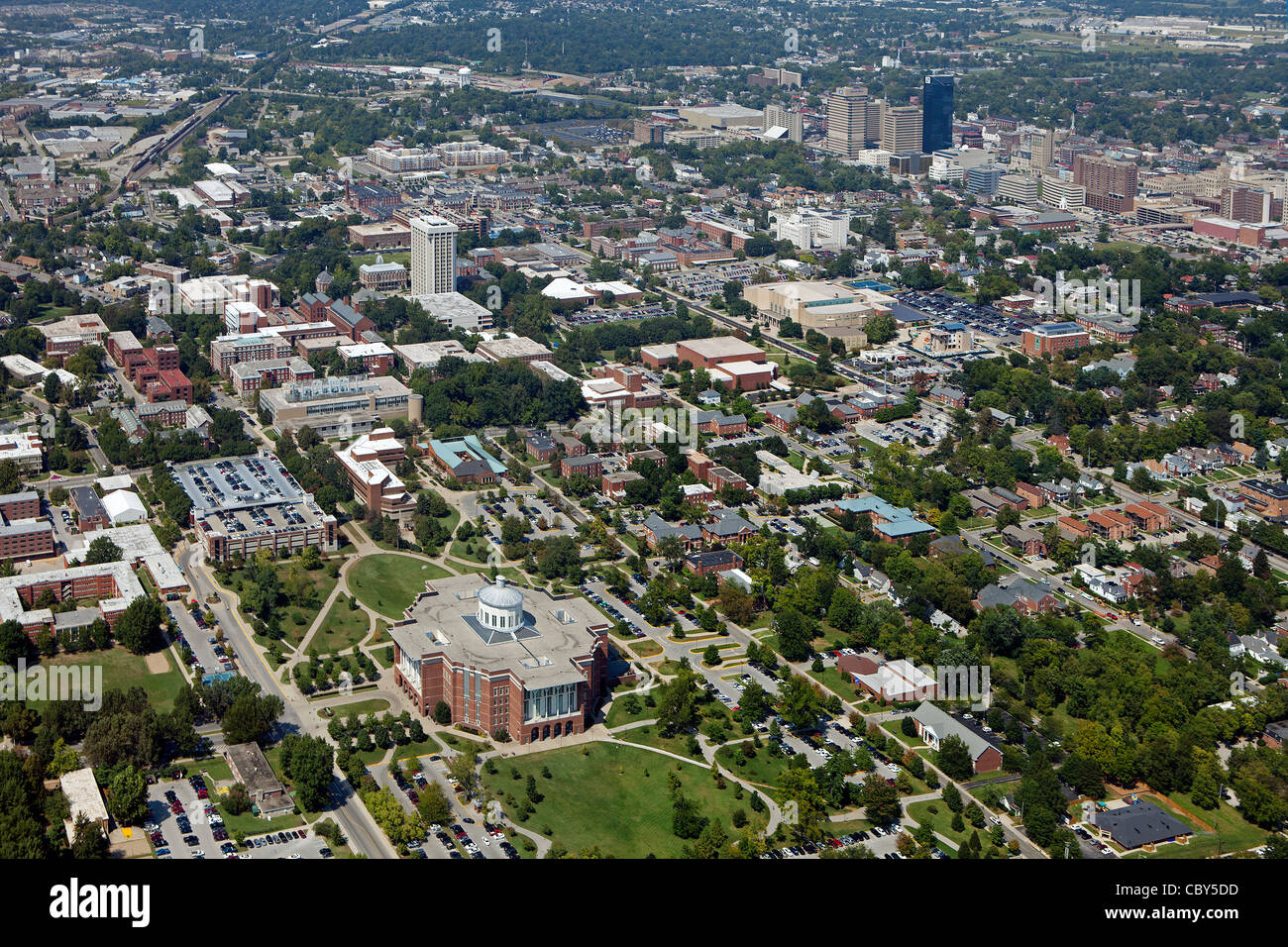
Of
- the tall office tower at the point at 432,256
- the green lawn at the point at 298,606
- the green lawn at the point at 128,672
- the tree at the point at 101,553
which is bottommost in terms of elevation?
the green lawn at the point at 128,672

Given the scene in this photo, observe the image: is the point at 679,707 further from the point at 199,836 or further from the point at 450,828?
the point at 199,836

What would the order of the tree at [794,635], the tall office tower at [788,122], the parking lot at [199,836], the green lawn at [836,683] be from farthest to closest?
the tall office tower at [788,122]
the tree at [794,635]
the green lawn at [836,683]
the parking lot at [199,836]

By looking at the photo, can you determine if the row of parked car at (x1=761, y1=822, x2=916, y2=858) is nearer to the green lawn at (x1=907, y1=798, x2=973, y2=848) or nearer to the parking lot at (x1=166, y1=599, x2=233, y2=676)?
the green lawn at (x1=907, y1=798, x2=973, y2=848)

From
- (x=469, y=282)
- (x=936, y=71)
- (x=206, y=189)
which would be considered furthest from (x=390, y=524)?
(x=936, y=71)

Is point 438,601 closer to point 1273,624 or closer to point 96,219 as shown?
point 1273,624

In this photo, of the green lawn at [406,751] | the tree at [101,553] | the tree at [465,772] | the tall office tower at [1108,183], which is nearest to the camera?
the tree at [465,772]

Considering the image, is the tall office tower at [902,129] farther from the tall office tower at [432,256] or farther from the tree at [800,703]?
the tree at [800,703]

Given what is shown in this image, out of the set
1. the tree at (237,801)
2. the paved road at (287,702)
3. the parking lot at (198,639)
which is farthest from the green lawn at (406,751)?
the parking lot at (198,639)
